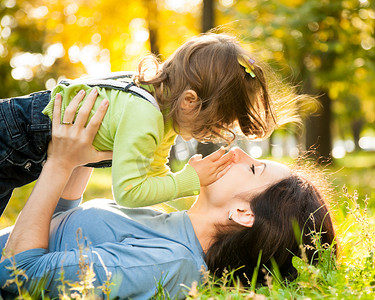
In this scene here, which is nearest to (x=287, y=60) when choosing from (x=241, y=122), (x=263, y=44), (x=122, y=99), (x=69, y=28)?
(x=263, y=44)

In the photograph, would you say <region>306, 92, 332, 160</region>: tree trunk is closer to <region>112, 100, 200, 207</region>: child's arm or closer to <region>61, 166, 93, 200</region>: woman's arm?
<region>61, 166, 93, 200</region>: woman's arm

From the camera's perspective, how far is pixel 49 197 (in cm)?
255

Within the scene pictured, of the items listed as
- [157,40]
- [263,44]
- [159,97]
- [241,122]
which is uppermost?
[159,97]

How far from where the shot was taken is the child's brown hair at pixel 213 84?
2871 millimetres

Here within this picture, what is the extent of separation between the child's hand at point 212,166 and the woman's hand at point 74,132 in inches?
23.7

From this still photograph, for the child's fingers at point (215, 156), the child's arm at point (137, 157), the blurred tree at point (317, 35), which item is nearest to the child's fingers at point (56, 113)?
the child's arm at point (137, 157)

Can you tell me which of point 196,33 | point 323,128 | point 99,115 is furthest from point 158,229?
point 196,33

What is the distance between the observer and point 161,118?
2662mm

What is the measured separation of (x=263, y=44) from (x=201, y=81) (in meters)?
5.32

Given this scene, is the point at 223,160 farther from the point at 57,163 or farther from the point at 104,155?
the point at 57,163

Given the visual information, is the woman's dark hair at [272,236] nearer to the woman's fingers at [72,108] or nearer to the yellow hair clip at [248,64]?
the yellow hair clip at [248,64]

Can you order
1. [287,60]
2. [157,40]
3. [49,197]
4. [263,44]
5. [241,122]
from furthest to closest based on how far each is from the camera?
1. [157,40]
2. [287,60]
3. [263,44]
4. [241,122]
5. [49,197]

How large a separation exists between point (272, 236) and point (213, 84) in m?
0.94

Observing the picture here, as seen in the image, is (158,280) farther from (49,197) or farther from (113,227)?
(49,197)
